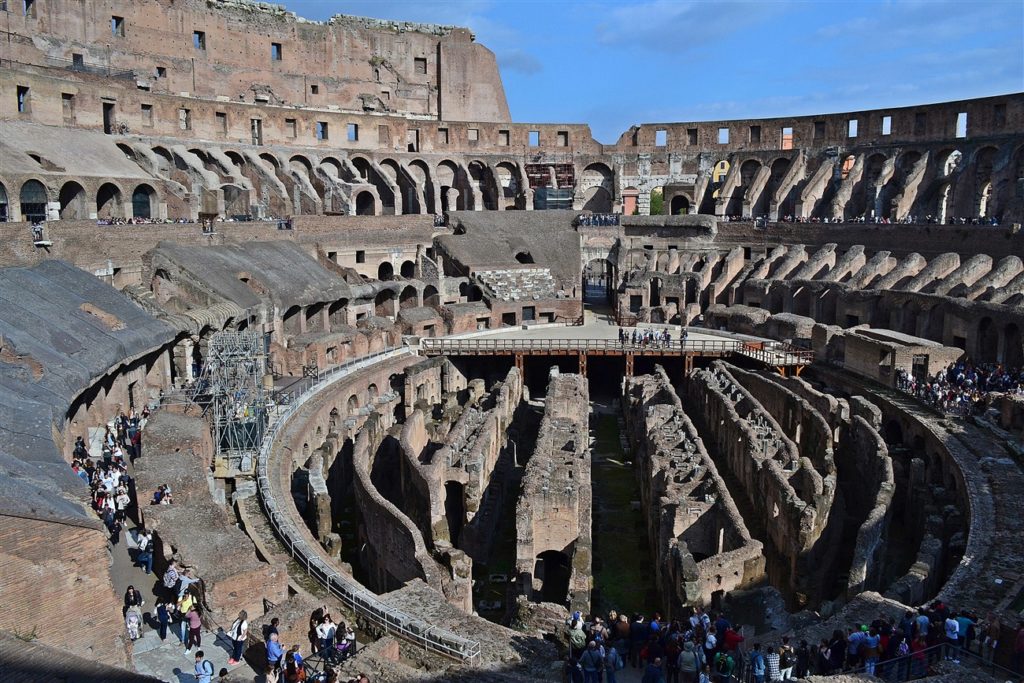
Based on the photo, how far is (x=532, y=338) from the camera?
3591cm

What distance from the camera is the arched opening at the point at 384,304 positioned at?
3808cm

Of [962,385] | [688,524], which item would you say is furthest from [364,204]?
[688,524]

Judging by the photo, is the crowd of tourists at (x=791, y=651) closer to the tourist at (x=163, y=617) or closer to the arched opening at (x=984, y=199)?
the tourist at (x=163, y=617)

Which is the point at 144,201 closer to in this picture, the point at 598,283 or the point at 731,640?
the point at 731,640

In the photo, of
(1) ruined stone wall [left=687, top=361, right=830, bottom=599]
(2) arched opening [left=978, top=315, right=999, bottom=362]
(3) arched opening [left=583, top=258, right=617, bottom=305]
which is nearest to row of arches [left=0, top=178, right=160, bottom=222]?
(1) ruined stone wall [left=687, top=361, right=830, bottom=599]

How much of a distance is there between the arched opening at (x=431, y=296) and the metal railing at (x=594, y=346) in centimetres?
492

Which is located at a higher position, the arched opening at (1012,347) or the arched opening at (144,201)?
the arched opening at (144,201)

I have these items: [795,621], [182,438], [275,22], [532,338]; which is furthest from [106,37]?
[795,621]

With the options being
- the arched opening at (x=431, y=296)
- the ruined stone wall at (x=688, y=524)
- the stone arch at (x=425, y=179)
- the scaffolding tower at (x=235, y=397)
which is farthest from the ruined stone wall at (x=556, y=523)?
the stone arch at (x=425, y=179)

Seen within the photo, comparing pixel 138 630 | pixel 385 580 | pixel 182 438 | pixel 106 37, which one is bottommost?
pixel 385 580

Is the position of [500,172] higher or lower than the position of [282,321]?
higher

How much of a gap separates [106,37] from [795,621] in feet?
133

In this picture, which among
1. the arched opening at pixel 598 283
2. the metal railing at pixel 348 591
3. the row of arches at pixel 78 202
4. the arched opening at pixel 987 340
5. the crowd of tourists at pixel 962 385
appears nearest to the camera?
the metal railing at pixel 348 591

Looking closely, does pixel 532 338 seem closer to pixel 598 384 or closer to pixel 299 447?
pixel 598 384
